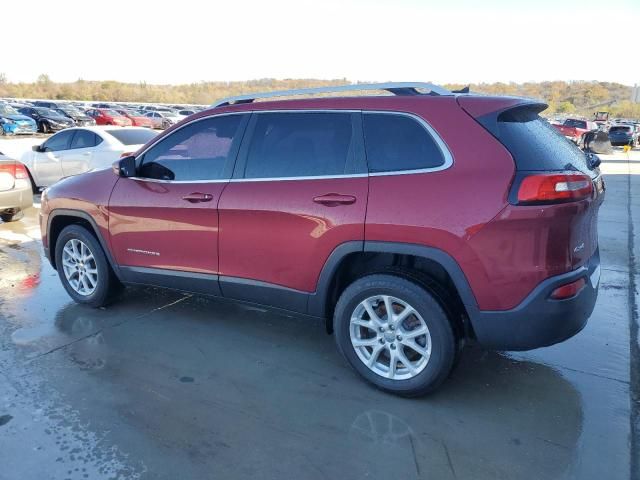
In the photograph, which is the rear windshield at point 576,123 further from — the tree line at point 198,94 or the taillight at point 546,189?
the tree line at point 198,94

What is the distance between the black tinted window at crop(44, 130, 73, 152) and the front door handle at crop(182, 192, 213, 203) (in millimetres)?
7228

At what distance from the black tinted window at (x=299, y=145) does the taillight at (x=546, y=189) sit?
1.11 meters

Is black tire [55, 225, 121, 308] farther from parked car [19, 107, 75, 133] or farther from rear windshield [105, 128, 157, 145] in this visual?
parked car [19, 107, 75, 133]

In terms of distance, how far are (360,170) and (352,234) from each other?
1.34 feet

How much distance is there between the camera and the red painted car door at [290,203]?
340 centimetres

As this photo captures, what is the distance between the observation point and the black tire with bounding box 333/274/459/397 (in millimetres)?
3148

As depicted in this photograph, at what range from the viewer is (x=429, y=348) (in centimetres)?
323

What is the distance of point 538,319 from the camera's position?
9.76 feet

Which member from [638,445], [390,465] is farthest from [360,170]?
[638,445]

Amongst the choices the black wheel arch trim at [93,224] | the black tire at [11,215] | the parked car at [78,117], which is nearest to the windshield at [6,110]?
the parked car at [78,117]

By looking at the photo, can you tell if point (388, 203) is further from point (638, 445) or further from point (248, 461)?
point (638, 445)

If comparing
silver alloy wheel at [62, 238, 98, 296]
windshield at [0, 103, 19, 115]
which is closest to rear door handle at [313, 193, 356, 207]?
silver alloy wheel at [62, 238, 98, 296]

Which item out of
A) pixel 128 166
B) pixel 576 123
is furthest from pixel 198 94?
pixel 128 166

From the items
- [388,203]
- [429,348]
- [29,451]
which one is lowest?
[29,451]
